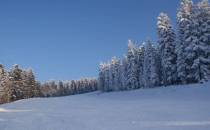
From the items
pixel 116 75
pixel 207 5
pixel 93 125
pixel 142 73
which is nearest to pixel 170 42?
pixel 207 5

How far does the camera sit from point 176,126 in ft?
57.3

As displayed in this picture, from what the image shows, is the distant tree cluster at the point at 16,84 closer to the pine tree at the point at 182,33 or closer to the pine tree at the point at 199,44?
the pine tree at the point at 182,33

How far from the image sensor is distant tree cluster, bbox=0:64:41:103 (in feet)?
262

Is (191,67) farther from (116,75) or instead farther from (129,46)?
(116,75)

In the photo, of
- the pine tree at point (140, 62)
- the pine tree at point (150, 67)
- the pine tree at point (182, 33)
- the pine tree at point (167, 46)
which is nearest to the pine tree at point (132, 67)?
the pine tree at point (140, 62)

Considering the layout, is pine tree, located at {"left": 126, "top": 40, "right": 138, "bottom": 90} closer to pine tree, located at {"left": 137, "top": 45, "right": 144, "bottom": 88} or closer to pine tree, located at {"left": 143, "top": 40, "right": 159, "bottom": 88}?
pine tree, located at {"left": 137, "top": 45, "right": 144, "bottom": 88}

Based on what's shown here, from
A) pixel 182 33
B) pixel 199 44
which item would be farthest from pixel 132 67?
pixel 199 44

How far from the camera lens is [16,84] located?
8950cm

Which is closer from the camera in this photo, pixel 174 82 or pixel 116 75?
pixel 174 82

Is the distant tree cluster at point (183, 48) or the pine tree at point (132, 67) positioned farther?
the pine tree at point (132, 67)

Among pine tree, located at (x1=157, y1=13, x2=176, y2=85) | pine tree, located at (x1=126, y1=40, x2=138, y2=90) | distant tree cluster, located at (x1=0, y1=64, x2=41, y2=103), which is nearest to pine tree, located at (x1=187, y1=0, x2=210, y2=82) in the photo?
pine tree, located at (x1=157, y1=13, x2=176, y2=85)

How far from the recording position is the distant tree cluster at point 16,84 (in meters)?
79.8

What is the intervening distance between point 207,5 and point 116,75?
65.9 m

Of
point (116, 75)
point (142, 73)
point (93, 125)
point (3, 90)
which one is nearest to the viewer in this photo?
point (93, 125)
